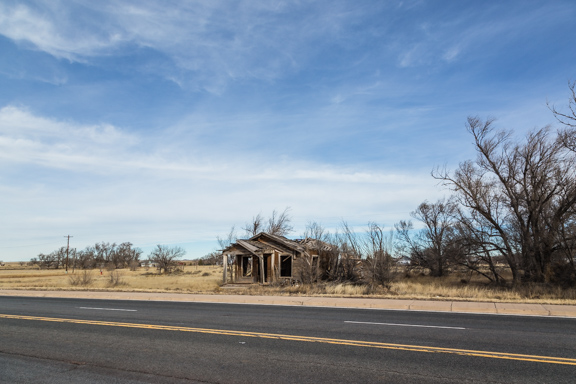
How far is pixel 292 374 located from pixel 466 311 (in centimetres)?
904

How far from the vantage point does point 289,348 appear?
25.5 ft

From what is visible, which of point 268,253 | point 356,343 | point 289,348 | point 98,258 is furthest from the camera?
point 98,258

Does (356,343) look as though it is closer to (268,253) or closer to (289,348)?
(289,348)

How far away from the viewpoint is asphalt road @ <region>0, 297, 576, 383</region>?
237 inches

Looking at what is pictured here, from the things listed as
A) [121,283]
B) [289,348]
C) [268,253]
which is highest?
[268,253]

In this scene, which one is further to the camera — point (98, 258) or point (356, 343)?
point (98, 258)

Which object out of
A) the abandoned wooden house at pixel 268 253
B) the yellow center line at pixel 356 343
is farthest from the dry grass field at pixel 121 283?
the yellow center line at pixel 356 343

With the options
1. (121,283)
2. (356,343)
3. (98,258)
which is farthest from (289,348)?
(98,258)

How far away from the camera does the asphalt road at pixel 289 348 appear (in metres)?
6.02

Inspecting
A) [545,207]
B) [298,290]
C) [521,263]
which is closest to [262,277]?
[298,290]

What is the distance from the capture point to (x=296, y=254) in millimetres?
30750

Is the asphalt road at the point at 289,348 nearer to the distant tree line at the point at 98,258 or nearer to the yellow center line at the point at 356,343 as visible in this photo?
the yellow center line at the point at 356,343

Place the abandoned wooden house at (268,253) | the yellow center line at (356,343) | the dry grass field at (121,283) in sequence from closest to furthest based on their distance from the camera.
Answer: the yellow center line at (356,343), the dry grass field at (121,283), the abandoned wooden house at (268,253)

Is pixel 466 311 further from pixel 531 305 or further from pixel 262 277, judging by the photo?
pixel 262 277
